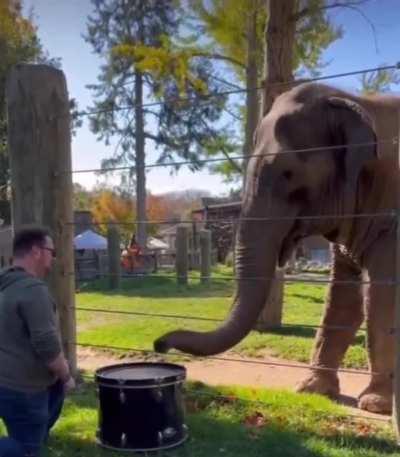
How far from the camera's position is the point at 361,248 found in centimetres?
506

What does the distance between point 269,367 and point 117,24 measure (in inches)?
903

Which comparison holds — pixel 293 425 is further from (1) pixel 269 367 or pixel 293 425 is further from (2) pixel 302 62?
(2) pixel 302 62

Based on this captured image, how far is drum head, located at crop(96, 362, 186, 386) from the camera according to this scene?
12.6 feet

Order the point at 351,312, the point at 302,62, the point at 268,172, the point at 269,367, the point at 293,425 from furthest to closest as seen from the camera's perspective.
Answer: the point at 302,62, the point at 269,367, the point at 351,312, the point at 268,172, the point at 293,425

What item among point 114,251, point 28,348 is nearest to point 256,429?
point 28,348

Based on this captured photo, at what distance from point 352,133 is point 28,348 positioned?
2635mm

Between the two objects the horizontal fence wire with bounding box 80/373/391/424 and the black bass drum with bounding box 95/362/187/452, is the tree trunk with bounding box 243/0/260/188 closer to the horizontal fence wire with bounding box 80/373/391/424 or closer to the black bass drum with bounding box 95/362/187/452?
the horizontal fence wire with bounding box 80/373/391/424

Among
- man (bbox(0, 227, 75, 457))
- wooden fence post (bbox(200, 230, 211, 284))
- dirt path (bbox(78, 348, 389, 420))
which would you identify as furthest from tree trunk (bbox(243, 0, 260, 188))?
wooden fence post (bbox(200, 230, 211, 284))

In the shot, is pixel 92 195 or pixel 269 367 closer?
pixel 269 367

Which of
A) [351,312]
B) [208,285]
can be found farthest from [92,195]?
[351,312]

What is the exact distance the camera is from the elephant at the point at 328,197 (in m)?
4.57

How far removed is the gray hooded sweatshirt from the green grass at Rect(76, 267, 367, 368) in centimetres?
175

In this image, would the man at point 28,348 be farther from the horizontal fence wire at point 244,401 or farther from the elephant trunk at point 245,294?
the horizontal fence wire at point 244,401

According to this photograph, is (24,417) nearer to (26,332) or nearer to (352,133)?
(26,332)
